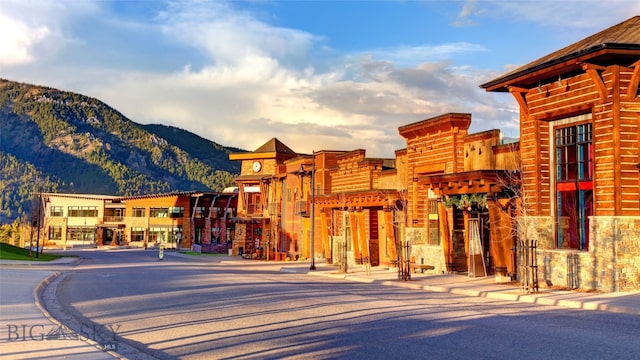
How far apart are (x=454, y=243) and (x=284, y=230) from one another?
30.6 meters

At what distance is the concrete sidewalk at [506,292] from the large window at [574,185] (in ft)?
7.67

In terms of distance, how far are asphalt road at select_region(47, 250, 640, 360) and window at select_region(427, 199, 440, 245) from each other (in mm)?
11148

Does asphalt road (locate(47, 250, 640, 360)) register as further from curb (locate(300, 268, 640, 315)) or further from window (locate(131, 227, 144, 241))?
window (locate(131, 227, 144, 241))

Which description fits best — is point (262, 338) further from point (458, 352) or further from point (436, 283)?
point (436, 283)

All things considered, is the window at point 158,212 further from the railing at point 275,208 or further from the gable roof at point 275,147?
the railing at point 275,208

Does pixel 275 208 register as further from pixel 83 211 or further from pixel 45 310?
pixel 83 211

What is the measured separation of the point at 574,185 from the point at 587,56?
4.93 meters

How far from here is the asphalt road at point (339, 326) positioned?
37.0ft

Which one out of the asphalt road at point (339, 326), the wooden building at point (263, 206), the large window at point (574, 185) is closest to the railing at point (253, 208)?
the wooden building at point (263, 206)

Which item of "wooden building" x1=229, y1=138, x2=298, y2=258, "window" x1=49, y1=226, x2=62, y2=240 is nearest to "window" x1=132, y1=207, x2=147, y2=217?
"window" x1=49, y1=226, x2=62, y2=240

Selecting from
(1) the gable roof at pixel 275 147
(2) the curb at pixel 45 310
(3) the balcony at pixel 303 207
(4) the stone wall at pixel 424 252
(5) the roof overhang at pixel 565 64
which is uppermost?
(1) the gable roof at pixel 275 147

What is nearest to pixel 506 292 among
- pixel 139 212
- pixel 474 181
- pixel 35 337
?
pixel 474 181

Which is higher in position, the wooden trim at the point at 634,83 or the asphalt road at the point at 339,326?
the wooden trim at the point at 634,83

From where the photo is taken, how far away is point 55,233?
376ft
